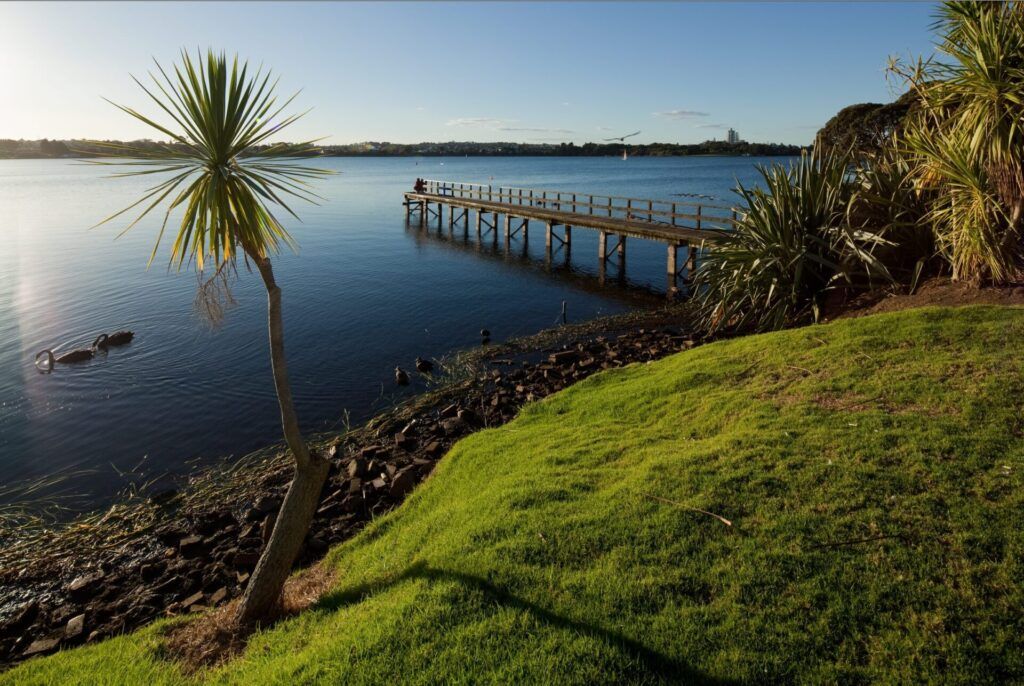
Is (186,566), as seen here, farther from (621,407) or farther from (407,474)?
(621,407)

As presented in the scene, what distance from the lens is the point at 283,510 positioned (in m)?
6.39

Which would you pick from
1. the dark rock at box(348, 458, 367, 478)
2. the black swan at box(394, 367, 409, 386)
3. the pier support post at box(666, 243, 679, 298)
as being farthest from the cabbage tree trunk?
the pier support post at box(666, 243, 679, 298)

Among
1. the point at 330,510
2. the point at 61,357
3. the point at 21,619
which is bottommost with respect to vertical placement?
the point at 21,619

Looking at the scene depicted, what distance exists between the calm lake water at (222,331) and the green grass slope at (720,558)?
8.00 m

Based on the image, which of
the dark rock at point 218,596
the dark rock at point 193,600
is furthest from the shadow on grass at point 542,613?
the dark rock at point 193,600

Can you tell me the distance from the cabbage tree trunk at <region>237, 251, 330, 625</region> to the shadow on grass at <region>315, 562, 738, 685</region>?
518 millimetres

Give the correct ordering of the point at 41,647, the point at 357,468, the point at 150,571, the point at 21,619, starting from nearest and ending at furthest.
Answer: the point at 41,647 → the point at 21,619 → the point at 150,571 → the point at 357,468

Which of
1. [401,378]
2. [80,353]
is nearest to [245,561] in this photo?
[401,378]

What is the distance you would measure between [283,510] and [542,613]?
3.04 metres

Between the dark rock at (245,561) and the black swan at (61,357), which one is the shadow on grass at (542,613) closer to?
the dark rock at (245,561)

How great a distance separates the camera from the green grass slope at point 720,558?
4.34 metres

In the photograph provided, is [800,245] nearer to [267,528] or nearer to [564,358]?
[564,358]

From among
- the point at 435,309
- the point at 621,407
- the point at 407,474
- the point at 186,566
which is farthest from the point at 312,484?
the point at 435,309

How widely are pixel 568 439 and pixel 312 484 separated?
3861 mm
